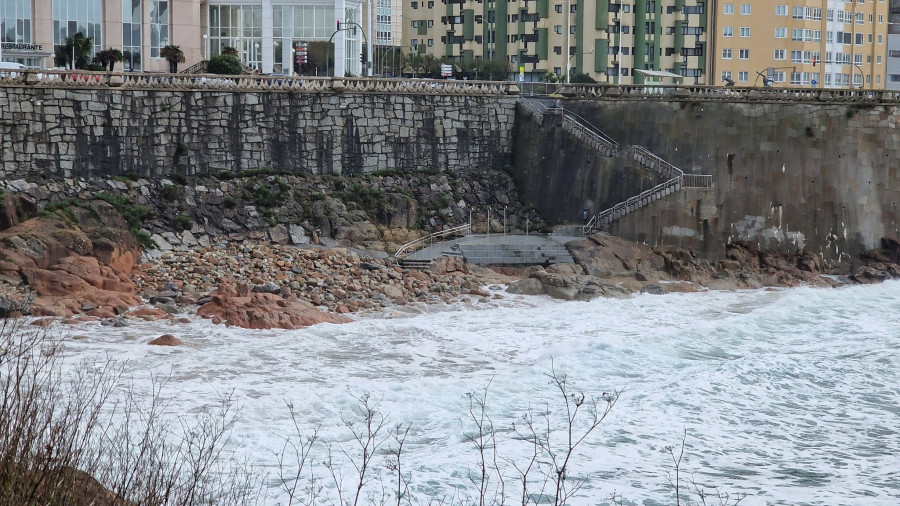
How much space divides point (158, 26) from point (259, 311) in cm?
2674

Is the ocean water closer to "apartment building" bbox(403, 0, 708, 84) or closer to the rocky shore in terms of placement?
the rocky shore

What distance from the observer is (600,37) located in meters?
74.8

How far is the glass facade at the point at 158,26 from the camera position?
184 ft

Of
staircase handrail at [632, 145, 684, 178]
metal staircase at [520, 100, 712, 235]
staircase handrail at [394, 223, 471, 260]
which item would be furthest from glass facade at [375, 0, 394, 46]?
staircase handrail at [632, 145, 684, 178]

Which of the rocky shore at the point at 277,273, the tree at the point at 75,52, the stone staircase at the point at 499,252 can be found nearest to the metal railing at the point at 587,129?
the rocky shore at the point at 277,273

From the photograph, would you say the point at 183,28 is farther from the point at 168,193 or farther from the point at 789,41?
the point at 789,41

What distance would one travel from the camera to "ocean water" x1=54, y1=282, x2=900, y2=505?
72.4 ft

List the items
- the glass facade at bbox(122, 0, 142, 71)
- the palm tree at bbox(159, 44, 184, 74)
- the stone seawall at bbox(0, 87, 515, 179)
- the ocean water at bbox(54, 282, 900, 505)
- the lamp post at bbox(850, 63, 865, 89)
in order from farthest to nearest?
the lamp post at bbox(850, 63, 865, 89), the glass facade at bbox(122, 0, 142, 71), the palm tree at bbox(159, 44, 184, 74), the stone seawall at bbox(0, 87, 515, 179), the ocean water at bbox(54, 282, 900, 505)

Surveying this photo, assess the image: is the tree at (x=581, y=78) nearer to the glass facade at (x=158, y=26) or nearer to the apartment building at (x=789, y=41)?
the apartment building at (x=789, y=41)

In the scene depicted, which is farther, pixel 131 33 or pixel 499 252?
pixel 131 33

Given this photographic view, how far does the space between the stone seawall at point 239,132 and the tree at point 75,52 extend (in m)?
8.77

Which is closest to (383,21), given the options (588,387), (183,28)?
(183,28)

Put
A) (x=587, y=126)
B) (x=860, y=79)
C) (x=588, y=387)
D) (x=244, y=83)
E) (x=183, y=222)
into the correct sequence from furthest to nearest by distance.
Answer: (x=860, y=79)
(x=587, y=126)
(x=244, y=83)
(x=183, y=222)
(x=588, y=387)

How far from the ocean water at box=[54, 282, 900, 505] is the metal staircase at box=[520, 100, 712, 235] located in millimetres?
5532
